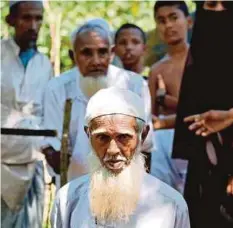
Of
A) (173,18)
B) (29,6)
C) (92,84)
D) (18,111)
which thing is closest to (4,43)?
(29,6)

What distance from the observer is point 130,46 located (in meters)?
9.63

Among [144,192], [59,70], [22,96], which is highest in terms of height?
[144,192]

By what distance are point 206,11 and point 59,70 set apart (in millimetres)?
6633

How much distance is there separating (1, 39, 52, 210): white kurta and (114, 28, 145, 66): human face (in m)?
0.78

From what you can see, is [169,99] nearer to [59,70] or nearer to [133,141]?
[133,141]

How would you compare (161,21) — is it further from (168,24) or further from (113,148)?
(113,148)

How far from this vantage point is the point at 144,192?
510cm

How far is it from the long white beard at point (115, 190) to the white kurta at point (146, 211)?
0.03 meters

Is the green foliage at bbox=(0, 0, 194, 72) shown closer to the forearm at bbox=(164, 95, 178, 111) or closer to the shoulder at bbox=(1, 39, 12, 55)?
the shoulder at bbox=(1, 39, 12, 55)

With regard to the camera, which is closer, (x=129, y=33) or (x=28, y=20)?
(x=28, y=20)

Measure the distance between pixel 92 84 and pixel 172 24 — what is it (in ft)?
5.10

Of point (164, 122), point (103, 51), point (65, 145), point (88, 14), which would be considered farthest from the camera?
point (88, 14)

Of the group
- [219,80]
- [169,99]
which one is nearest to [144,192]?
[219,80]

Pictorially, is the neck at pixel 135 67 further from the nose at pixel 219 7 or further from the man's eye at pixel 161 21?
the nose at pixel 219 7
